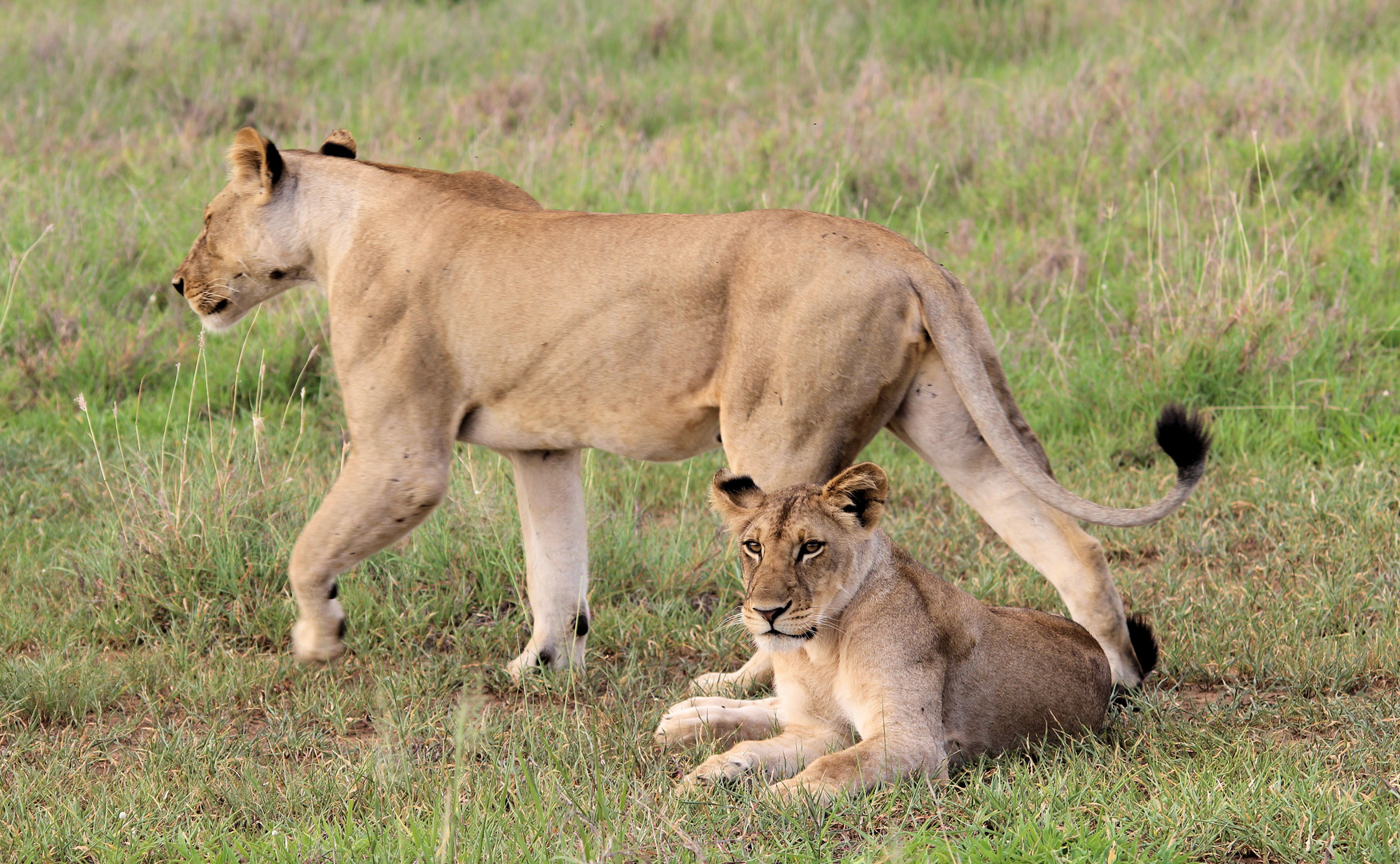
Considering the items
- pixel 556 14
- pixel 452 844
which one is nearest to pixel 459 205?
pixel 452 844

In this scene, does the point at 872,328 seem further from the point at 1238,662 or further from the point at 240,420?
the point at 240,420

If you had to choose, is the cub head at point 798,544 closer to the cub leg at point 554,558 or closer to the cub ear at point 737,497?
the cub ear at point 737,497

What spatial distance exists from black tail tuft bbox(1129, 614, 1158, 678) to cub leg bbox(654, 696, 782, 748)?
100cm

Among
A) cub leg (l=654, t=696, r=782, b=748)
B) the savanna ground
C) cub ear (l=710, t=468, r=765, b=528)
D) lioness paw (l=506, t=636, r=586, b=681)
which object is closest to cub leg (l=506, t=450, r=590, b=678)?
lioness paw (l=506, t=636, r=586, b=681)

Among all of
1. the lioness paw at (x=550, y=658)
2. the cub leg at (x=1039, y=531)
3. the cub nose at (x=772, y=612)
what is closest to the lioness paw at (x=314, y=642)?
the lioness paw at (x=550, y=658)

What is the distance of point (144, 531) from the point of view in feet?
15.4

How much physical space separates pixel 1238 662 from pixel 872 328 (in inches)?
57.4

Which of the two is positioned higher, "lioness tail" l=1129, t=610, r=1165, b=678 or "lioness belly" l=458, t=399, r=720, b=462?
"lioness belly" l=458, t=399, r=720, b=462

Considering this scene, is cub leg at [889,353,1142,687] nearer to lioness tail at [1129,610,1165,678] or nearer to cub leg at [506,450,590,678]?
lioness tail at [1129,610,1165,678]

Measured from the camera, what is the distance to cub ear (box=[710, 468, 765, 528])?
3.39m

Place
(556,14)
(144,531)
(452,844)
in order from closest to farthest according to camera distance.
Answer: (452,844) → (144,531) → (556,14)

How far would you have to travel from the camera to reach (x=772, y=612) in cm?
323

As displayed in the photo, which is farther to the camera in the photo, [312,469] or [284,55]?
[284,55]

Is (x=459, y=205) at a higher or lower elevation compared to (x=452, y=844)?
higher
